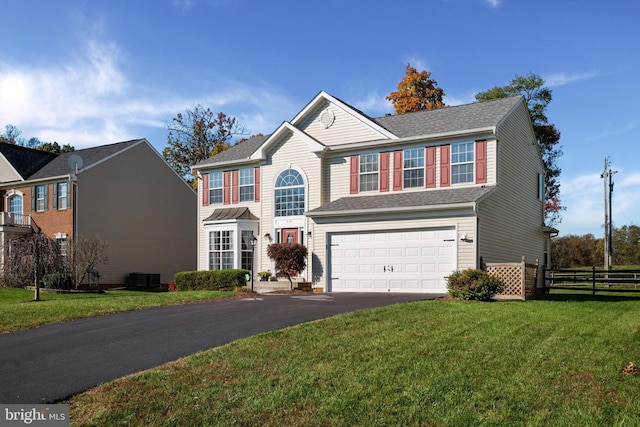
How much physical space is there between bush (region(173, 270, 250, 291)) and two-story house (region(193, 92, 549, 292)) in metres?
1.23

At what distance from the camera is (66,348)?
9766 mm

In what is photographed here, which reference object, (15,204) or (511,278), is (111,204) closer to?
(15,204)

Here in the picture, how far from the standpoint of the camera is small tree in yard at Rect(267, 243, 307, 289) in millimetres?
22172

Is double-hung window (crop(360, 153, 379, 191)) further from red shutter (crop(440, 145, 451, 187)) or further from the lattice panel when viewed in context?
the lattice panel

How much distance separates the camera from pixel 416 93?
121ft

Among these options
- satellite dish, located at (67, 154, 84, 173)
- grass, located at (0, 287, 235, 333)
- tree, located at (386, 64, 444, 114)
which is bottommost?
grass, located at (0, 287, 235, 333)

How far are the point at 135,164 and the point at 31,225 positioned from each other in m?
6.15

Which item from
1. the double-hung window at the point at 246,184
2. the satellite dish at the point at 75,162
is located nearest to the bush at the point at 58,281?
the satellite dish at the point at 75,162

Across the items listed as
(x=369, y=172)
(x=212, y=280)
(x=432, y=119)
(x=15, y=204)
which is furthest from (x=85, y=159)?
(x=432, y=119)

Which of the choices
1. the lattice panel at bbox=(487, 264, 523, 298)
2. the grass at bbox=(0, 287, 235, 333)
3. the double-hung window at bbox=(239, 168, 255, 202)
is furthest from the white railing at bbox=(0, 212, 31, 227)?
the lattice panel at bbox=(487, 264, 523, 298)

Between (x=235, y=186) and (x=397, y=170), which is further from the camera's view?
(x=235, y=186)

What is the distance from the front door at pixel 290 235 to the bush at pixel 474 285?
875 centimetres

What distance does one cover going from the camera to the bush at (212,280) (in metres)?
23.1

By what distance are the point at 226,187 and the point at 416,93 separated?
52.1 feet
